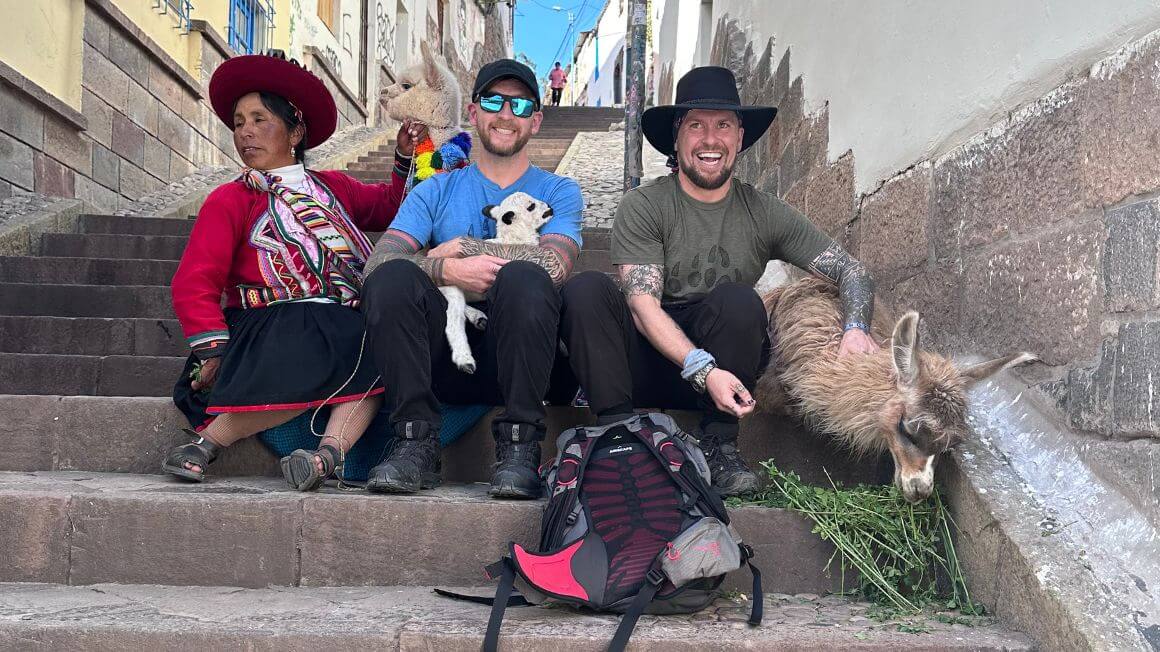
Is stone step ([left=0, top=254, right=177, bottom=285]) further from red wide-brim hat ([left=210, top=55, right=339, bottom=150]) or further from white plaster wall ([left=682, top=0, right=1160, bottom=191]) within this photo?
white plaster wall ([left=682, top=0, right=1160, bottom=191])

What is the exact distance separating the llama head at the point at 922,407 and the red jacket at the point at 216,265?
1869 mm

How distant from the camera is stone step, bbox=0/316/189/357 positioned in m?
4.00

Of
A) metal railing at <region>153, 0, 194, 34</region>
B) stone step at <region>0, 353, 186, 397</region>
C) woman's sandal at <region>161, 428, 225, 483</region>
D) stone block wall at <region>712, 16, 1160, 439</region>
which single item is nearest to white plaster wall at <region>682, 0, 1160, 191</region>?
stone block wall at <region>712, 16, 1160, 439</region>

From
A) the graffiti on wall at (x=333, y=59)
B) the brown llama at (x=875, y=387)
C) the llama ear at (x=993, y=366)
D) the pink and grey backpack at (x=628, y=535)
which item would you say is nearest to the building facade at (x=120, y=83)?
the graffiti on wall at (x=333, y=59)

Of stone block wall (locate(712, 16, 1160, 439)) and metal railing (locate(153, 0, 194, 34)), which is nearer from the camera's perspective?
stone block wall (locate(712, 16, 1160, 439))

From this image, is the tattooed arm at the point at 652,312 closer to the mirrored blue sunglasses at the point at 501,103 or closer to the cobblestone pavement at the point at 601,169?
the mirrored blue sunglasses at the point at 501,103

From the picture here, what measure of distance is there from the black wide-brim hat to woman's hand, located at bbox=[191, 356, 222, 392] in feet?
4.92

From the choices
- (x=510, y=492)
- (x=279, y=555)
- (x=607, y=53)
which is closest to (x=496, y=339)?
(x=510, y=492)

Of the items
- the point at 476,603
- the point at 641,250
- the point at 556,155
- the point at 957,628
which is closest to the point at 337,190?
the point at 641,250

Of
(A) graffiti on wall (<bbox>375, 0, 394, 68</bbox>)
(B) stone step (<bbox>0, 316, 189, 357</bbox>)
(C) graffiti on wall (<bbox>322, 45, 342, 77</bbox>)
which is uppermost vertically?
(A) graffiti on wall (<bbox>375, 0, 394, 68</bbox>)

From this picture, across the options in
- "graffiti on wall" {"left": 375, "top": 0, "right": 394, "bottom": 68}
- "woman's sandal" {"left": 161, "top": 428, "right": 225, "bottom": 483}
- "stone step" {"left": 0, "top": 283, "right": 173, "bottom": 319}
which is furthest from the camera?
"graffiti on wall" {"left": 375, "top": 0, "right": 394, "bottom": 68}

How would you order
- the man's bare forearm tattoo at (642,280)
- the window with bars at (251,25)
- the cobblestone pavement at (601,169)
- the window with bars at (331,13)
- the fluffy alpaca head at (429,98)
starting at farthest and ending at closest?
the window with bars at (331,13), the window with bars at (251,25), the cobblestone pavement at (601,169), the fluffy alpaca head at (429,98), the man's bare forearm tattoo at (642,280)

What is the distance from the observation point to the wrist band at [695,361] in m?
2.53

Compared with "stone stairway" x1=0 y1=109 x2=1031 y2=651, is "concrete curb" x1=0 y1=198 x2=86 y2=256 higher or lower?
higher
